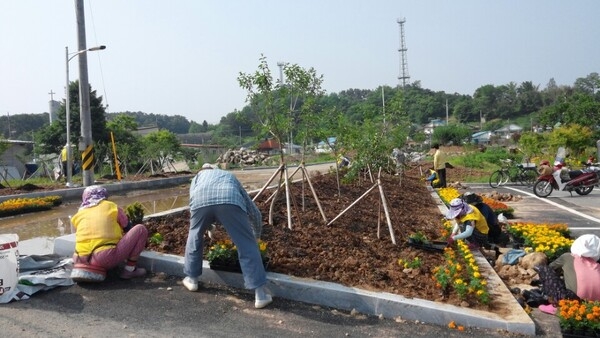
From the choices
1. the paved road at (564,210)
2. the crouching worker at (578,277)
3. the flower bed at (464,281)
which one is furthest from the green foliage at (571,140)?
the crouching worker at (578,277)

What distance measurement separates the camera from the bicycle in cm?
1914

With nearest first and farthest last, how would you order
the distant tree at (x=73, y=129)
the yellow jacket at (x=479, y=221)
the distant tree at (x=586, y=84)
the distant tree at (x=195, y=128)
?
the yellow jacket at (x=479, y=221), the distant tree at (x=73, y=129), the distant tree at (x=586, y=84), the distant tree at (x=195, y=128)

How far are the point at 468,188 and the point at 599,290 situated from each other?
1489cm

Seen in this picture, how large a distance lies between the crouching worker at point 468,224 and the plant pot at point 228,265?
2736 millimetres

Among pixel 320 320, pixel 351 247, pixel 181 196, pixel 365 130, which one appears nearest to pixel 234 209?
pixel 320 320

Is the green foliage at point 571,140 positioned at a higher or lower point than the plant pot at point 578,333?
higher

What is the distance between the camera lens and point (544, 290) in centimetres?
505

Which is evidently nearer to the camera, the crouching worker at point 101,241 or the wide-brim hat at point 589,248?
the wide-brim hat at point 589,248

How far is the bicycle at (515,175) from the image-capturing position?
19.1 m

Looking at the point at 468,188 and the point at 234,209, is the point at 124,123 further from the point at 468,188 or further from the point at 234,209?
the point at 234,209

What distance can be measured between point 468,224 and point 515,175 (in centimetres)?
1398

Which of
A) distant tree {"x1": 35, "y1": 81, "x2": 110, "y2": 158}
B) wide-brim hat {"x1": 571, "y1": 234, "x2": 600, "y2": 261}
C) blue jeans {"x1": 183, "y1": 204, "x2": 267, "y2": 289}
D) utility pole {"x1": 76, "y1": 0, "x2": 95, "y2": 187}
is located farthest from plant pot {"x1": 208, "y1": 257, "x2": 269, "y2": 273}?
distant tree {"x1": 35, "y1": 81, "x2": 110, "y2": 158}

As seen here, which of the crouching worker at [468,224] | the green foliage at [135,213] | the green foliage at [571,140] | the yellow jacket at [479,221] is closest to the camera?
the green foliage at [135,213]

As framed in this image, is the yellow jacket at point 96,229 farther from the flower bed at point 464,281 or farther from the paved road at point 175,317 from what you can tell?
the flower bed at point 464,281
